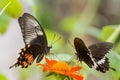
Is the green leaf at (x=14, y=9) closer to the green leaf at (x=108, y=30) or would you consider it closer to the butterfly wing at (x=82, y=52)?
the butterfly wing at (x=82, y=52)

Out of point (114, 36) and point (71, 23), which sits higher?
point (114, 36)

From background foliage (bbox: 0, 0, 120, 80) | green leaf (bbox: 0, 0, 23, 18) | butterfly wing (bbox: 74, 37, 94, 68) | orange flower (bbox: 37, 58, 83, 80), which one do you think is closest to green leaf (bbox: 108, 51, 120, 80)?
background foliage (bbox: 0, 0, 120, 80)

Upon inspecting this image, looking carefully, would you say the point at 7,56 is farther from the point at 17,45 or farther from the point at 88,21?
the point at 88,21

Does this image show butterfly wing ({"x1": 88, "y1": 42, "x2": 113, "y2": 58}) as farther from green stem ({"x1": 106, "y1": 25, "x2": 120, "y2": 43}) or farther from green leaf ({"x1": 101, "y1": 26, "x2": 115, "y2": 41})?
green leaf ({"x1": 101, "y1": 26, "x2": 115, "y2": 41})

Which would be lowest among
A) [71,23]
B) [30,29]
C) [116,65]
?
[71,23]

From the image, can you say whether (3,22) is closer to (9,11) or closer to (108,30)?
(9,11)

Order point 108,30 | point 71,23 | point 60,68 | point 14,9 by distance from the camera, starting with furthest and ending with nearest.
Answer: point 71,23, point 108,30, point 14,9, point 60,68

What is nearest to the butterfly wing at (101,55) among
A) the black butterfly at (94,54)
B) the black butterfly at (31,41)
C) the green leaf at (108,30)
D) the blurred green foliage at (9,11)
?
the black butterfly at (94,54)

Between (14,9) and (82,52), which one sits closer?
(82,52)

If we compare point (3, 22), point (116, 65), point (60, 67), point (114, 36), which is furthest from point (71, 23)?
point (60, 67)
